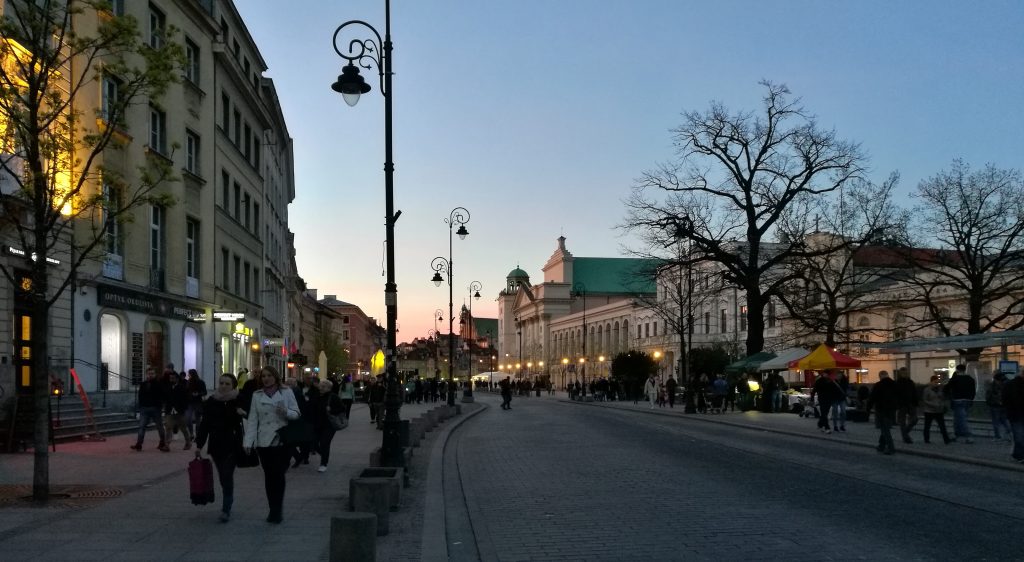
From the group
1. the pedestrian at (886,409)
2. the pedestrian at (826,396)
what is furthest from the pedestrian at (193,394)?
the pedestrian at (826,396)

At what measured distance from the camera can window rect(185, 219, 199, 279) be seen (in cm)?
3192

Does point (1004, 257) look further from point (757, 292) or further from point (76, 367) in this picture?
point (76, 367)

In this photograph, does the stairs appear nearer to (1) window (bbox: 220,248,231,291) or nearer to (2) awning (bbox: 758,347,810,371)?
(1) window (bbox: 220,248,231,291)

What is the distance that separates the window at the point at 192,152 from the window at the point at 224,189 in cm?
330

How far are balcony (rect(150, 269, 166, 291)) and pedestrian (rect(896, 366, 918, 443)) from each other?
67.2ft

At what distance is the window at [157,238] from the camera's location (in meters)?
28.7

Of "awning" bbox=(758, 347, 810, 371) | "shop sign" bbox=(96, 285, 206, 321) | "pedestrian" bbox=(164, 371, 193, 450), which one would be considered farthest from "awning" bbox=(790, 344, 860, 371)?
"pedestrian" bbox=(164, 371, 193, 450)

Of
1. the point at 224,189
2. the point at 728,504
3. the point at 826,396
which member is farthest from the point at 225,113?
the point at 728,504

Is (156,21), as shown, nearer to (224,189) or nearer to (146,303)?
(146,303)

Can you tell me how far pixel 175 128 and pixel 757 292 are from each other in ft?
80.6

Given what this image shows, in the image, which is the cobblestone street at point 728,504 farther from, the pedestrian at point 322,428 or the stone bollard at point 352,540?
the pedestrian at point 322,428

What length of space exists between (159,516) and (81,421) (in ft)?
39.9

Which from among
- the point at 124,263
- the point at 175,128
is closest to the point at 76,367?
the point at 124,263

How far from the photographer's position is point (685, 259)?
4300cm
